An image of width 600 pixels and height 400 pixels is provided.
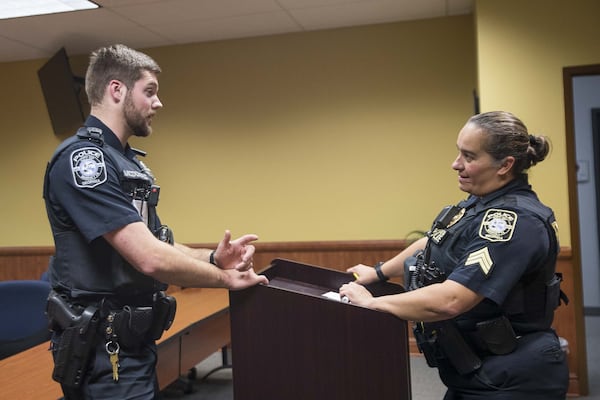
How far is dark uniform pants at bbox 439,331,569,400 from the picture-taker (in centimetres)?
161

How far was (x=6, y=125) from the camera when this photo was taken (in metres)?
5.42

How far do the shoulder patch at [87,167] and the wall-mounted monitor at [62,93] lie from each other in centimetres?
340

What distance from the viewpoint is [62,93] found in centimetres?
490

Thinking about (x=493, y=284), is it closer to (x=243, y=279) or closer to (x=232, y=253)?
(x=243, y=279)

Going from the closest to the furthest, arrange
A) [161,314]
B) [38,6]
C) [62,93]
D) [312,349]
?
[312,349]
[161,314]
[38,6]
[62,93]

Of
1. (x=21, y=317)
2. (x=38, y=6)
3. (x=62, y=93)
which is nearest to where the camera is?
(x=21, y=317)

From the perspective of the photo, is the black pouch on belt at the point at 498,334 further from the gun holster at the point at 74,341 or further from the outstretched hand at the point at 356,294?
the gun holster at the point at 74,341

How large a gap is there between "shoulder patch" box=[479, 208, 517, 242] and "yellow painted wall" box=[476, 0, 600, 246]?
2.19 meters

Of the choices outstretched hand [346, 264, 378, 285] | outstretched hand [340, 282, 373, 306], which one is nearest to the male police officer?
outstretched hand [340, 282, 373, 306]

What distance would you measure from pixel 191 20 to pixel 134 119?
2.69 meters

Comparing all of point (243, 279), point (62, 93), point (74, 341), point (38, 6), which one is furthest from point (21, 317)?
point (62, 93)

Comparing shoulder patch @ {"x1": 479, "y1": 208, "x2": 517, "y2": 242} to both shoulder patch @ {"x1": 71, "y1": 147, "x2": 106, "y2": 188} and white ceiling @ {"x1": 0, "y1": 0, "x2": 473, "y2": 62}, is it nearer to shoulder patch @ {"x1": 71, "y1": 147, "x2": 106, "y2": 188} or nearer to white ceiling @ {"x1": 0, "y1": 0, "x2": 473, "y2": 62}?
shoulder patch @ {"x1": 71, "y1": 147, "x2": 106, "y2": 188}

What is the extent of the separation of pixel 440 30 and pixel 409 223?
149 cm

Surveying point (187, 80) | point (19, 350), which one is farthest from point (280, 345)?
point (187, 80)
